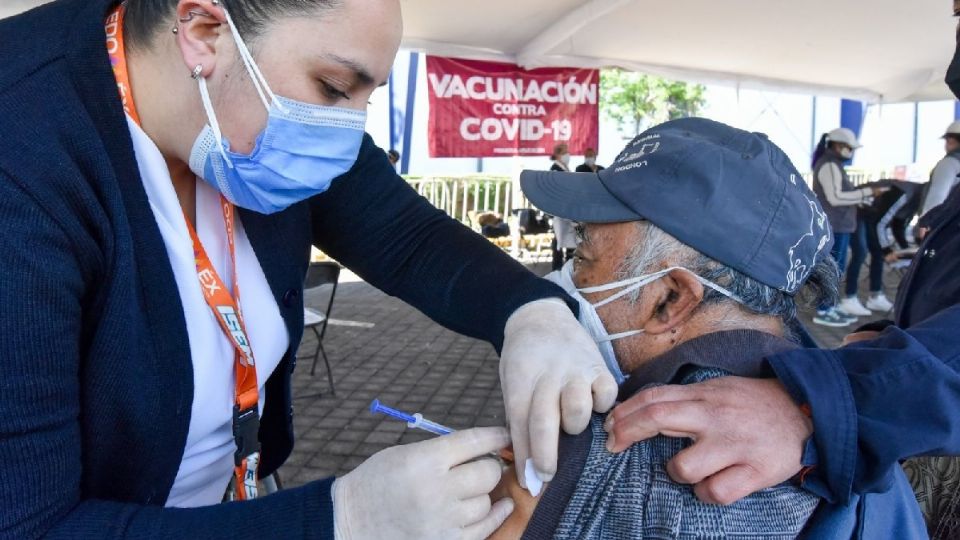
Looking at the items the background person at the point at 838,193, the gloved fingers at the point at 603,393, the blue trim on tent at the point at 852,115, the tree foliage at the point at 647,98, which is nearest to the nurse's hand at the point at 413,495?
the gloved fingers at the point at 603,393

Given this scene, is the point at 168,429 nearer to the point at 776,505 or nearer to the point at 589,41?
the point at 776,505

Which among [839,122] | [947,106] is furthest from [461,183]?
[947,106]

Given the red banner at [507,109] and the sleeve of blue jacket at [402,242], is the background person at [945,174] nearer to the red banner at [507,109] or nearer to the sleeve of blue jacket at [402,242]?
the red banner at [507,109]

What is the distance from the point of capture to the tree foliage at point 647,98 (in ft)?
88.7

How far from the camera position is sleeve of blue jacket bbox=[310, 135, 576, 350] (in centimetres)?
154

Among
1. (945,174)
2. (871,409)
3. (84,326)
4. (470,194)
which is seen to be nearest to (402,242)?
(84,326)

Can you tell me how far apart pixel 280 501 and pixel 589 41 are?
771cm

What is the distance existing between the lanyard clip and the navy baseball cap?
719 millimetres

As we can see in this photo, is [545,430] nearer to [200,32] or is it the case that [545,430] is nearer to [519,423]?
[519,423]

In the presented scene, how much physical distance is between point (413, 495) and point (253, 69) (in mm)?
725

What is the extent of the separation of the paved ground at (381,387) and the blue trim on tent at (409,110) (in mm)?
2039

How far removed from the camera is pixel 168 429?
1127 mm

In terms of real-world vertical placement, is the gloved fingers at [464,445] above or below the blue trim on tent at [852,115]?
below

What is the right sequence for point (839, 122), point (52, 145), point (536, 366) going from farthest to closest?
point (839, 122) → point (536, 366) → point (52, 145)
